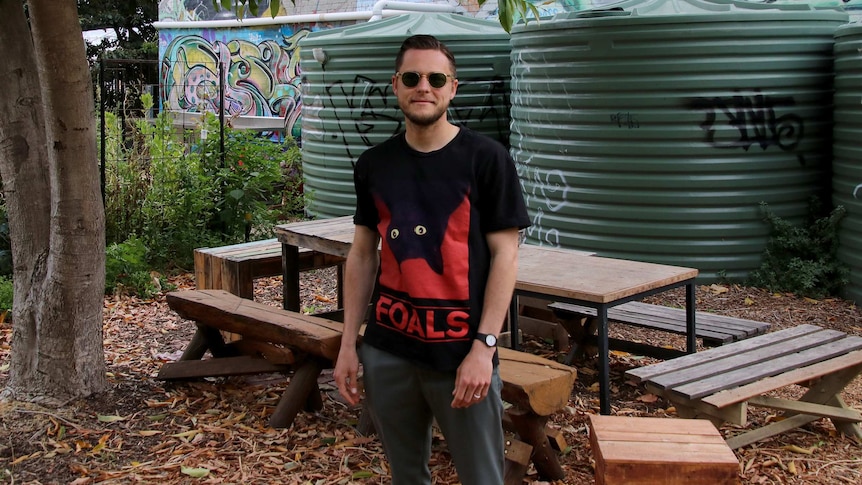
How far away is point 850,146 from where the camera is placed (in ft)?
24.2

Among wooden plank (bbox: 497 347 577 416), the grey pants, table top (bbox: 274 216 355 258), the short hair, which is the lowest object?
wooden plank (bbox: 497 347 577 416)

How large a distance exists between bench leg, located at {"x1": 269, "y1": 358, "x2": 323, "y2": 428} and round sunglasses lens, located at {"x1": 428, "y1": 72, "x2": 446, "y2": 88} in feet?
7.48

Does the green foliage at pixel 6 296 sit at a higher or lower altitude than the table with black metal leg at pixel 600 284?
lower

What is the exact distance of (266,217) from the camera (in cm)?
892

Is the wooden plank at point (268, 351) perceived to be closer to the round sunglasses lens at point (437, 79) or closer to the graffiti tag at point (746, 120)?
the round sunglasses lens at point (437, 79)

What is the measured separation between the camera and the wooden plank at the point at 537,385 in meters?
3.81

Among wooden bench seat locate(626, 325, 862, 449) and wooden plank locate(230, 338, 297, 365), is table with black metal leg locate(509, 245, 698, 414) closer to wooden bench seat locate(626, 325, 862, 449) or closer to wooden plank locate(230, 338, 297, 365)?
wooden bench seat locate(626, 325, 862, 449)

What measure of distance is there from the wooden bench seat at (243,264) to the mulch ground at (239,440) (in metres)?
0.80

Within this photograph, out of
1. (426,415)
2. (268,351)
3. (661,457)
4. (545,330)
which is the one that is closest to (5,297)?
(268,351)

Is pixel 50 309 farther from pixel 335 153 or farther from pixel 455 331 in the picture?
pixel 335 153

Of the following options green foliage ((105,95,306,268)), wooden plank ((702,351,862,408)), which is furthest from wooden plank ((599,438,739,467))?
green foliage ((105,95,306,268))

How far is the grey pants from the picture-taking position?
286 cm

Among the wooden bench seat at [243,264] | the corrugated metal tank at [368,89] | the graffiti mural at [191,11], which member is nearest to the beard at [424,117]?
the wooden bench seat at [243,264]

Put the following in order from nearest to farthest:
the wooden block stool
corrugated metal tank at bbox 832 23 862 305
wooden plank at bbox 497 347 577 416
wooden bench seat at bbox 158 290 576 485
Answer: the wooden block stool
wooden plank at bbox 497 347 577 416
wooden bench seat at bbox 158 290 576 485
corrugated metal tank at bbox 832 23 862 305
